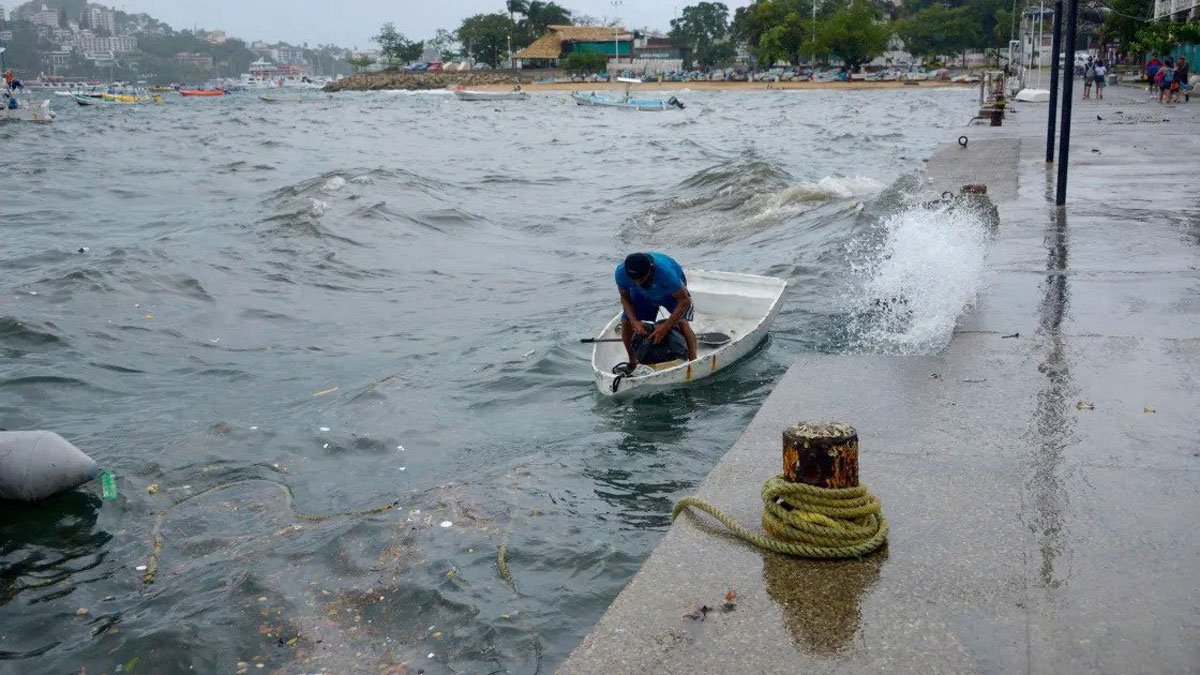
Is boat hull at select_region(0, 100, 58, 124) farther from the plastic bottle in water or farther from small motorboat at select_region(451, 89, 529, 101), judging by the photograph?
the plastic bottle in water

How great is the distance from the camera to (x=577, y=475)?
23.5 feet

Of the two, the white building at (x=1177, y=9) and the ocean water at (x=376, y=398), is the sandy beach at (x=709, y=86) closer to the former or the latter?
the white building at (x=1177, y=9)

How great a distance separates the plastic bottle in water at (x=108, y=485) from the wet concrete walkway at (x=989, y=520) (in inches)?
179

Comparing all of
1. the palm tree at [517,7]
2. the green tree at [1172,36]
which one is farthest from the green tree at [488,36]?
the green tree at [1172,36]

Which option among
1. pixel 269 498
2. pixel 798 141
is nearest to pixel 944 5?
pixel 798 141

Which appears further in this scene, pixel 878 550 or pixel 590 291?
pixel 590 291

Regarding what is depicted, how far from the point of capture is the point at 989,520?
4.33 meters

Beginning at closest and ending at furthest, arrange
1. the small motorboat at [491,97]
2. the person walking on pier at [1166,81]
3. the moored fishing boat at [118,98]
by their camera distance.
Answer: the person walking on pier at [1166,81]
the small motorboat at [491,97]
the moored fishing boat at [118,98]

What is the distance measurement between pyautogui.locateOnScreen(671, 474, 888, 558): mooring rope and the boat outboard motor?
510 centimetres

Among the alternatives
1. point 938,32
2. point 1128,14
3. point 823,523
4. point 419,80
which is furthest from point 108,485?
point 419,80

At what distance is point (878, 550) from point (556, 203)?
2137 cm

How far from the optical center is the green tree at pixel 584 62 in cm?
12356

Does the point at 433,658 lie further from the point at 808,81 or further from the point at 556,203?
the point at 808,81

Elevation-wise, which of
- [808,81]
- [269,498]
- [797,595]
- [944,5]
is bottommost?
[269,498]
